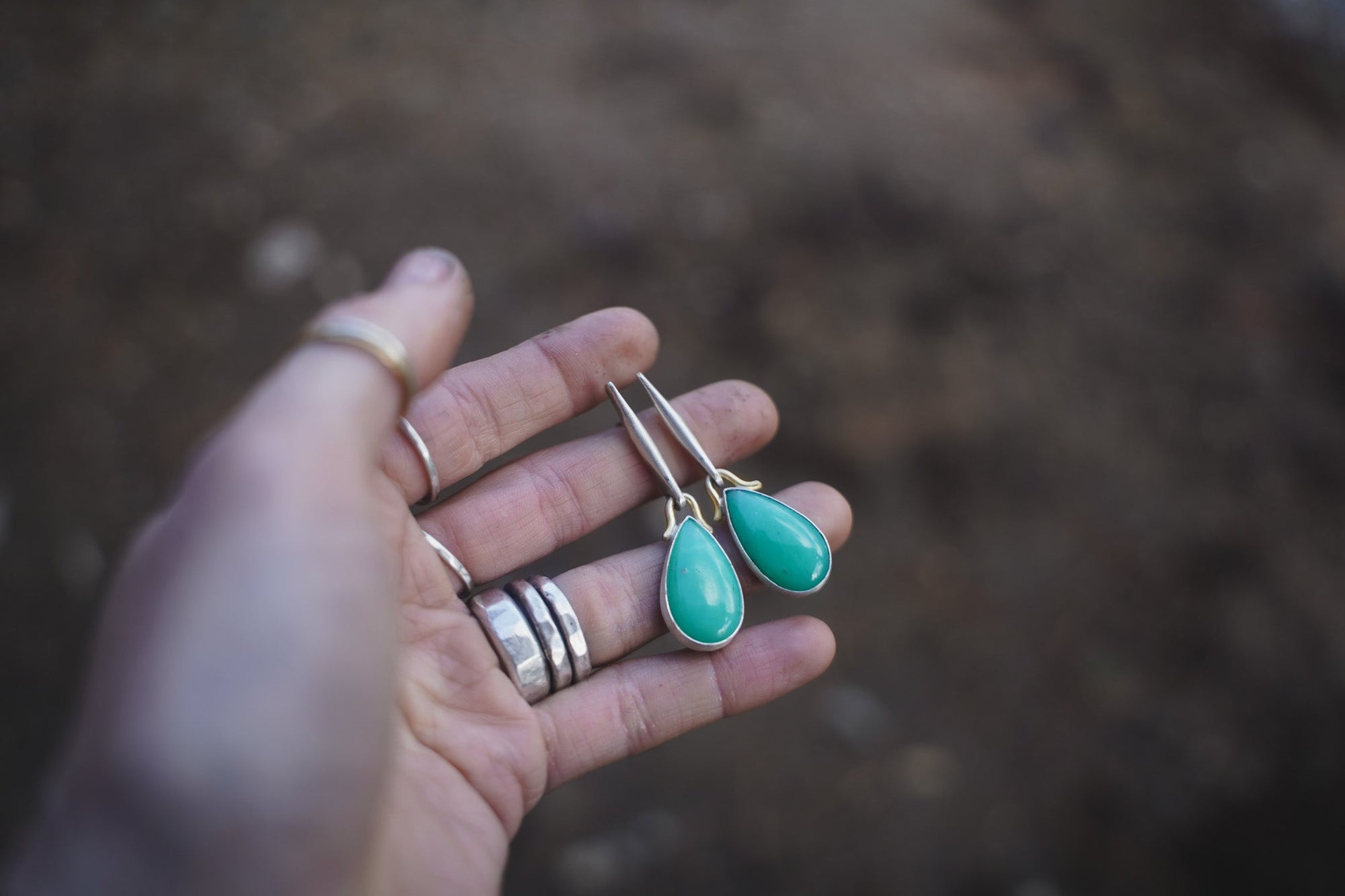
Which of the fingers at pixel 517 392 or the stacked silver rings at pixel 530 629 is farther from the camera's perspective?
the fingers at pixel 517 392

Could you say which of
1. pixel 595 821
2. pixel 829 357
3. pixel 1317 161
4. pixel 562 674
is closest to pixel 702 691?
pixel 562 674

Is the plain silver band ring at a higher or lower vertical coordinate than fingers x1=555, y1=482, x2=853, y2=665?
higher

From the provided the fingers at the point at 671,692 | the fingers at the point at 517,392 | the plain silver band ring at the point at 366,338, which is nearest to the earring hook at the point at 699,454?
the fingers at the point at 517,392

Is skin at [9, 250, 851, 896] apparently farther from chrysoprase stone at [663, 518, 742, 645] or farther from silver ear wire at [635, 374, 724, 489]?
silver ear wire at [635, 374, 724, 489]

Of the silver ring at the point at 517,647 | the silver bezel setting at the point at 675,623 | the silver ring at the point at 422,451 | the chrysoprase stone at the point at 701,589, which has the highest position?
the chrysoprase stone at the point at 701,589

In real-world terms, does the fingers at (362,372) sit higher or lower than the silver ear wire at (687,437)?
higher

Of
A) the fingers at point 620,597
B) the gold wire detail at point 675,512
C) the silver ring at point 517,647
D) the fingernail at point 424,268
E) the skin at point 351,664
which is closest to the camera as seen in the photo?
the skin at point 351,664

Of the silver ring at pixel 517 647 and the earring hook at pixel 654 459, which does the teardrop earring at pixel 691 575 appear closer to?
the earring hook at pixel 654 459

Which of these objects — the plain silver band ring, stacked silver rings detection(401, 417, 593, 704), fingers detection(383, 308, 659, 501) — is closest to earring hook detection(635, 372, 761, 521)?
fingers detection(383, 308, 659, 501)
